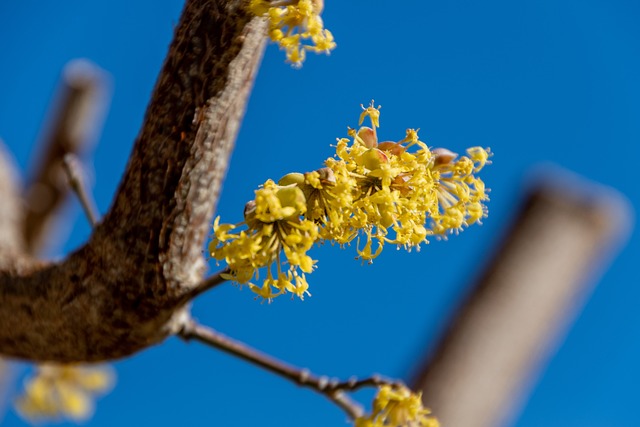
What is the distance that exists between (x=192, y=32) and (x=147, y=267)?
12.5 inches

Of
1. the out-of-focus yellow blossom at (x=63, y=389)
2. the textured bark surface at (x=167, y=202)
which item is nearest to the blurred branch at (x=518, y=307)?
the out-of-focus yellow blossom at (x=63, y=389)

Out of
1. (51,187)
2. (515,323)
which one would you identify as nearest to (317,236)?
(515,323)

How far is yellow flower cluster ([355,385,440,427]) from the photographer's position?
967mm

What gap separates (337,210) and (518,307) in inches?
83.8

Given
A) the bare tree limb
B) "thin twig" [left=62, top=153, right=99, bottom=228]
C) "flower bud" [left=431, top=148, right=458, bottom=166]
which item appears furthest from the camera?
the bare tree limb

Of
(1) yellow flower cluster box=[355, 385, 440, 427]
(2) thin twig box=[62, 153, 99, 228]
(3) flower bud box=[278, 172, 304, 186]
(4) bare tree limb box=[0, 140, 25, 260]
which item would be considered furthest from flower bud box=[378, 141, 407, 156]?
(4) bare tree limb box=[0, 140, 25, 260]

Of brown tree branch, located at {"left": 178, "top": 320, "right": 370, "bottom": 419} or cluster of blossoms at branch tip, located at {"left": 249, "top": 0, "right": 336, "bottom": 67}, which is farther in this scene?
brown tree branch, located at {"left": 178, "top": 320, "right": 370, "bottom": 419}

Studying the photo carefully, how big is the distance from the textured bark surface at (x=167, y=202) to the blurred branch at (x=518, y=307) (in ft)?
5.91

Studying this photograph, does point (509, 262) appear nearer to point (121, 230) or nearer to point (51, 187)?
point (51, 187)

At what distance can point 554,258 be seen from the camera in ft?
8.82

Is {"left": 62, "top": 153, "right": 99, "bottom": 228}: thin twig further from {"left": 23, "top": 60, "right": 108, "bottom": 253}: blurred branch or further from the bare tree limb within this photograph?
{"left": 23, "top": 60, "right": 108, "bottom": 253}: blurred branch

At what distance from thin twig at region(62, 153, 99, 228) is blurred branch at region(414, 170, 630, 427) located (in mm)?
1690

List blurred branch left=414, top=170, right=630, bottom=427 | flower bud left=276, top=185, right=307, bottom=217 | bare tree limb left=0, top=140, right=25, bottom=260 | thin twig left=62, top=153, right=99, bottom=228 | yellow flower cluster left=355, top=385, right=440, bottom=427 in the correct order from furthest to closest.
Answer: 1. blurred branch left=414, top=170, right=630, bottom=427
2. bare tree limb left=0, top=140, right=25, bottom=260
3. thin twig left=62, top=153, right=99, bottom=228
4. yellow flower cluster left=355, top=385, right=440, bottom=427
5. flower bud left=276, top=185, right=307, bottom=217

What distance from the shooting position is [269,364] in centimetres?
112
